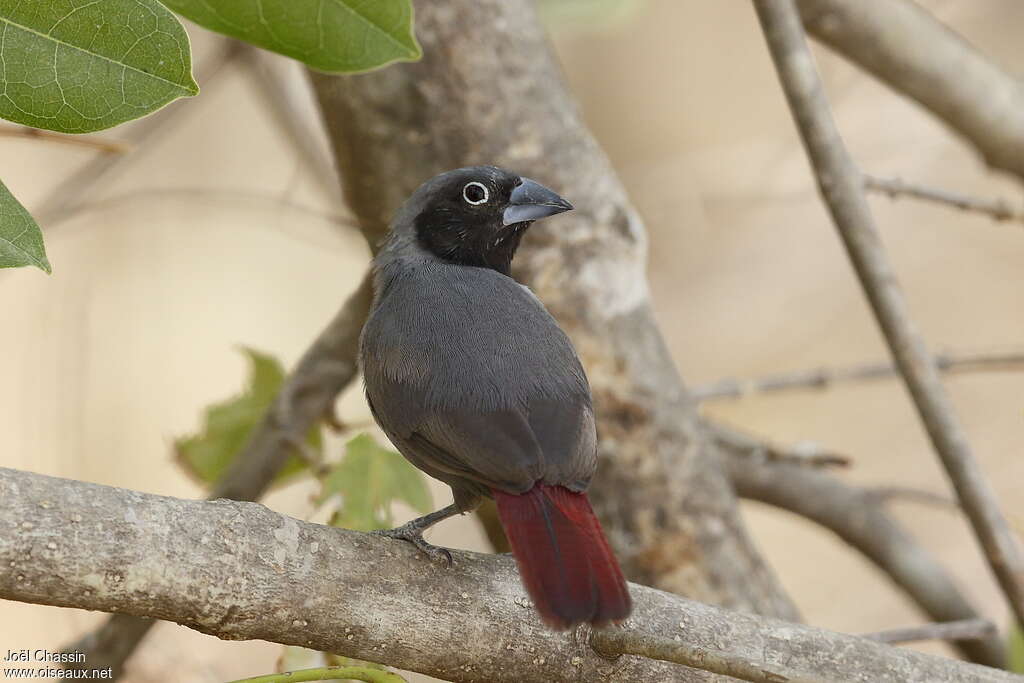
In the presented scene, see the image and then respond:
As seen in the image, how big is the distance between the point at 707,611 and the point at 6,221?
127cm

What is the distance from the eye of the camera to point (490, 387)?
7.54 feet

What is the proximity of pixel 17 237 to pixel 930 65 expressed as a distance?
3.12 m

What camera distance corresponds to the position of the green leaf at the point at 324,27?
2059 mm

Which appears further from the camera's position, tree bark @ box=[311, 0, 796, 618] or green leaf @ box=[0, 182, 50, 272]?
tree bark @ box=[311, 0, 796, 618]

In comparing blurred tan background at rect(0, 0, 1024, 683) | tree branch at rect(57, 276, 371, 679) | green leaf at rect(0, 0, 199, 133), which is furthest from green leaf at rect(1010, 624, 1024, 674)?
green leaf at rect(0, 0, 199, 133)

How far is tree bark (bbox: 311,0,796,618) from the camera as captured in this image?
3.03m

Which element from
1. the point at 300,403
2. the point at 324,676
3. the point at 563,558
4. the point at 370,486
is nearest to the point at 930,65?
the point at 300,403

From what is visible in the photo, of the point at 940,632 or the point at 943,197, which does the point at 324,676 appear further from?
the point at 943,197

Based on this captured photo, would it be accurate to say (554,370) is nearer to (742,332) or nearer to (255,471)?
(255,471)

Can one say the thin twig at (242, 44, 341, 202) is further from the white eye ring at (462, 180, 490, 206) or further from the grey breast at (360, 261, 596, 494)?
the grey breast at (360, 261, 596, 494)

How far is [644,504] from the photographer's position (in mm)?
3025

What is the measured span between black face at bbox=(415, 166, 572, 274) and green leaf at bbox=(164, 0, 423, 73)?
82 cm

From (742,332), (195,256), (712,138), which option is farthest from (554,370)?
(712,138)

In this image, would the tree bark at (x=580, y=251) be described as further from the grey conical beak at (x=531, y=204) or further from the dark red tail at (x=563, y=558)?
the dark red tail at (x=563, y=558)
